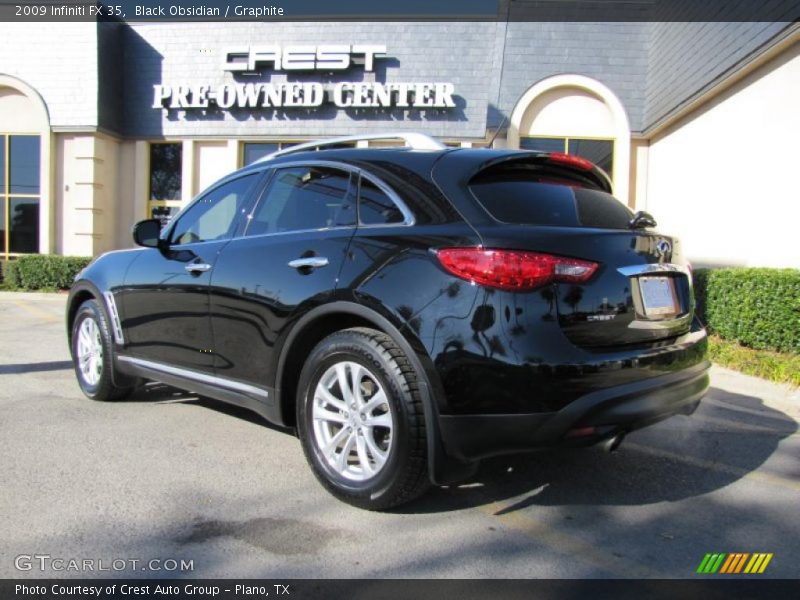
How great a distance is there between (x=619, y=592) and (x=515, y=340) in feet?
3.42

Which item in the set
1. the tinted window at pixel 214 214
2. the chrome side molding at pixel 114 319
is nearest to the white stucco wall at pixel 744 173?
the tinted window at pixel 214 214

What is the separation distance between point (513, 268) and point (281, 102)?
13771 millimetres

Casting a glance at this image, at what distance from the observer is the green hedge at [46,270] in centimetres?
1495

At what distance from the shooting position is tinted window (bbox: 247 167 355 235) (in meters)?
3.52

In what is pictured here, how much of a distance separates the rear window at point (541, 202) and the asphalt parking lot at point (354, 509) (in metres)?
1.45

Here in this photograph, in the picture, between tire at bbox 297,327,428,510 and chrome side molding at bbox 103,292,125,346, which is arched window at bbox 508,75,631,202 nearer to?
chrome side molding at bbox 103,292,125,346

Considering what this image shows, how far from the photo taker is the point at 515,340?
267 centimetres

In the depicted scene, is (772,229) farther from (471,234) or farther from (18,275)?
(18,275)

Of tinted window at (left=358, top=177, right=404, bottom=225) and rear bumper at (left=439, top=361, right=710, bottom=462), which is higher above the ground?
tinted window at (left=358, top=177, right=404, bottom=225)

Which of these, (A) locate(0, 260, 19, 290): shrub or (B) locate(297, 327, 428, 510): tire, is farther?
(A) locate(0, 260, 19, 290): shrub

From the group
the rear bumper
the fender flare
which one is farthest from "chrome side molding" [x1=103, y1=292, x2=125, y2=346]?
the rear bumper

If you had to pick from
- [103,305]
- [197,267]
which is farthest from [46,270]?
[197,267]

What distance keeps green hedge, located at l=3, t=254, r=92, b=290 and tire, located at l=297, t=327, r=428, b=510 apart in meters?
13.6

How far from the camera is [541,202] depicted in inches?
125
